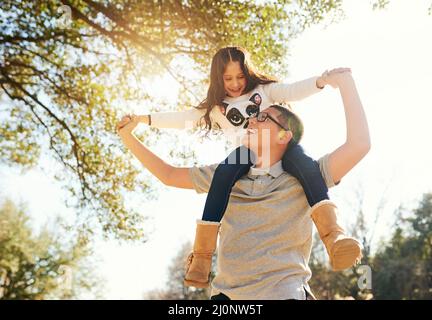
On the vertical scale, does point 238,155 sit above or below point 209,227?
above

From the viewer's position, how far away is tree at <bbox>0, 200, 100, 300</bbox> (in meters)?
31.6

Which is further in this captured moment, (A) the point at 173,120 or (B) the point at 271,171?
(A) the point at 173,120

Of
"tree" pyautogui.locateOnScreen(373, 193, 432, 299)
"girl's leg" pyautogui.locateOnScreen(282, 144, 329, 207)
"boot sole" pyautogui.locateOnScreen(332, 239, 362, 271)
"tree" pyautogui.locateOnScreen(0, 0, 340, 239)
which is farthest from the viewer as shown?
"tree" pyautogui.locateOnScreen(373, 193, 432, 299)

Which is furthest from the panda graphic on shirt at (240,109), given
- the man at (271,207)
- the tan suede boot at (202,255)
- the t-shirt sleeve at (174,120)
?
the tan suede boot at (202,255)

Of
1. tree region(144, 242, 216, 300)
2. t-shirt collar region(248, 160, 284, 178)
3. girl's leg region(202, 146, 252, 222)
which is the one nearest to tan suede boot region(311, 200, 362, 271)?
t-shirt collar region(248, 160, 284, 178)

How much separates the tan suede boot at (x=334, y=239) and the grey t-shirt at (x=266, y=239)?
0.22 ft

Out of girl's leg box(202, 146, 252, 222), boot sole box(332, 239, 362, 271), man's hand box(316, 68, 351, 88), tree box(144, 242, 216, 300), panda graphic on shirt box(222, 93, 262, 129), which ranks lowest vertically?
boot sole box(332, 239, 362, 271)

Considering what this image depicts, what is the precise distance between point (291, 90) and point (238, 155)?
711 mm

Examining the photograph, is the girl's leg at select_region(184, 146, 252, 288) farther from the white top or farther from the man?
the white top

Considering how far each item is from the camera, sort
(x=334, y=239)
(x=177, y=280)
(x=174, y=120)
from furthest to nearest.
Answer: (x=177, y=280), (x=174, y=120), (x=334, y=239)

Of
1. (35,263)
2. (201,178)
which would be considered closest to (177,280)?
(35,263)

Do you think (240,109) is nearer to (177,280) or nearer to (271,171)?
(271,171)

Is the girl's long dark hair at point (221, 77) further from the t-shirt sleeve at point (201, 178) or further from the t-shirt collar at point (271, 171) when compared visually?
the t-shirt collar at point (271, 171)

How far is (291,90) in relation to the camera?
126 inches
